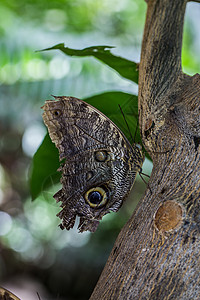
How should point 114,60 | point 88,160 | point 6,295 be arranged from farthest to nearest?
point 114,60 → point 88,160 → point 6,295

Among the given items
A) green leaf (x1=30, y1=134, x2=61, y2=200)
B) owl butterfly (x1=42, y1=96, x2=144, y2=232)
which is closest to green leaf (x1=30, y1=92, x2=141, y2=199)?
green leaf (x1=30, y1=134, x2=61, y2=200)

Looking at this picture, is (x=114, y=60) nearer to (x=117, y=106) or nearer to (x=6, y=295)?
(x=117, y=106)

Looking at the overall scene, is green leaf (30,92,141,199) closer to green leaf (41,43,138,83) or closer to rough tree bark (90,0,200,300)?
green leaf (41,43,138,83)

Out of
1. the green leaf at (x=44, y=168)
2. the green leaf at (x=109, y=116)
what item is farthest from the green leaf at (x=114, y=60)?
the green leaf at (x=44, y=168)

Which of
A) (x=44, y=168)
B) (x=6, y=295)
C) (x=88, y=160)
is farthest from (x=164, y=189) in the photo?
(x=44, y=168)

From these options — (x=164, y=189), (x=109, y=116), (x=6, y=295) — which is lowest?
(x=6, y=295)

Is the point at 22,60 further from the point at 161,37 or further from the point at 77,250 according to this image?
the point at 161,37
